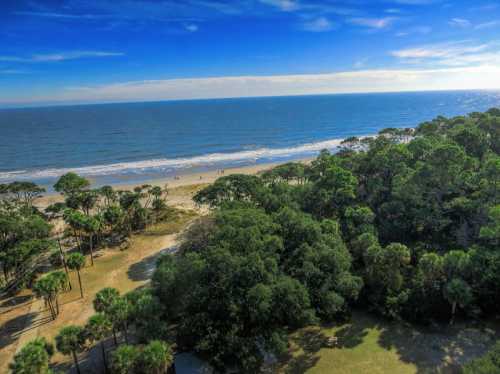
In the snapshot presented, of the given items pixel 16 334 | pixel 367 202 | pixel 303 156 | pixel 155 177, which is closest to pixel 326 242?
pixel 367 202

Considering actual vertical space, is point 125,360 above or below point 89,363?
above

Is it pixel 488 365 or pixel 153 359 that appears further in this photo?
pixel 153 359

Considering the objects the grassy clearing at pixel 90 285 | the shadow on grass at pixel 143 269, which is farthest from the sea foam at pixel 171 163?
the shadow on grass at pixel 143 269

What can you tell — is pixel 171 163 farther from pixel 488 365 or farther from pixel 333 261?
pixel 488 365

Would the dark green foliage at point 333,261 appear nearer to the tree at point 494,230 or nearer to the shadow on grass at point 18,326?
the tree at point 494,230

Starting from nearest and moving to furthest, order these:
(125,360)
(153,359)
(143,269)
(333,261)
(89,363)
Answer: (153,359) < (125,360) < (89,363) < (333,261) < (143,269)

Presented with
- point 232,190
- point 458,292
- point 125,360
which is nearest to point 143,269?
point 232,190
